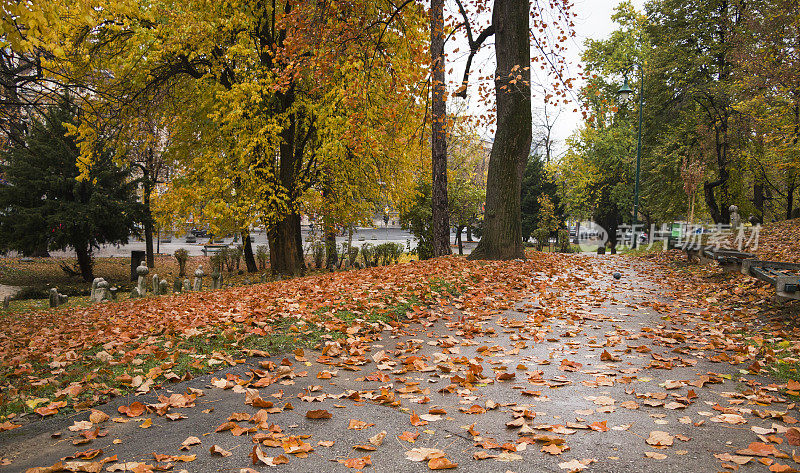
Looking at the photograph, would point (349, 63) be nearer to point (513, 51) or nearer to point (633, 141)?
point (513, 51)

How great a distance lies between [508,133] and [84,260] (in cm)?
1768

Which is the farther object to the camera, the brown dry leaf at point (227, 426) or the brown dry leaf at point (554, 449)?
the brown dry leaf at point (227, 426)

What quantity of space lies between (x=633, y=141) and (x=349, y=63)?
27.4 meters

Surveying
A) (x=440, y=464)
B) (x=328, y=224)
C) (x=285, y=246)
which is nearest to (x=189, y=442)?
(x=440, y=464)

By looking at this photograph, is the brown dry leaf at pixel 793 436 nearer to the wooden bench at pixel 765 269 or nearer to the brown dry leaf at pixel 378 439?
the brown dry leaf at pixel 378 439

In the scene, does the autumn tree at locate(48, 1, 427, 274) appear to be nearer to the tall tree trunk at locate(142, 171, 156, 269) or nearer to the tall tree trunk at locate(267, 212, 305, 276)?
the tall tree trunk at locate(267, 212, 305, 276)

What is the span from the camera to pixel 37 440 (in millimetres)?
2840

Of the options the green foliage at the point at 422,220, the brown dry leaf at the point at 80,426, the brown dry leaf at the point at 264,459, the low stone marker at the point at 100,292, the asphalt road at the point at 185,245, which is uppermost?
the green foliage at the point at 422,220

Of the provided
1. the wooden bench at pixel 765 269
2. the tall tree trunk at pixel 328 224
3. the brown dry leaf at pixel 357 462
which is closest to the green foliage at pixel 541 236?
the tall tree trunk at pixel 328 224

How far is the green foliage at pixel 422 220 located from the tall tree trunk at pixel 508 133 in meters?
8.74

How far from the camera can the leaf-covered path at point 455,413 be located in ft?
8.64

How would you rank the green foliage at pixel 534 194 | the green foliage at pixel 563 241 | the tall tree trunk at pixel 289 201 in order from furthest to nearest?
Result: 1. the green foliage at pixel 534 194
2. the green foliage at pixel 563 241
3. the tall tree trunk at pixel 289 201

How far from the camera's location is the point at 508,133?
416 inches

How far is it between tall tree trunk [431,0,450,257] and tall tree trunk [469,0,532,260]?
80.7 inches
